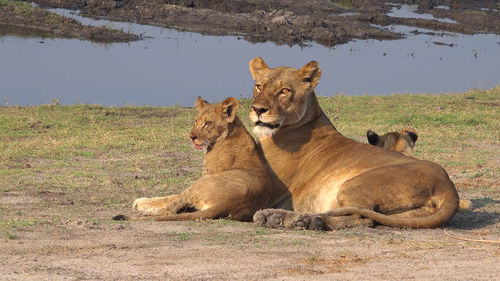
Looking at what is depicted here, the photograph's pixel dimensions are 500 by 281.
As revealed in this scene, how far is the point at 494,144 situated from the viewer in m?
12.6

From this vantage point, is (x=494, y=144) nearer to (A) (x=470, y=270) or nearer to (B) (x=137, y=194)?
(B) (x=137, y=194)

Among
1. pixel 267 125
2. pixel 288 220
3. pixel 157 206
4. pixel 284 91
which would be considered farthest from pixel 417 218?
pixel 157 206

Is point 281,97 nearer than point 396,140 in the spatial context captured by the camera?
Yes

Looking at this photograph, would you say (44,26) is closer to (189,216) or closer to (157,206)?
(157,206)

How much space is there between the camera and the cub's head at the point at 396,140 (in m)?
7.84

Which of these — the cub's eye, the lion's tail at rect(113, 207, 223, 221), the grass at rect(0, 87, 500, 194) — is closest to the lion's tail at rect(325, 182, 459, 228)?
the lion's tail at rect(113, 207, 223, 221)

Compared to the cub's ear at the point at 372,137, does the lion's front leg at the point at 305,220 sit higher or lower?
lower

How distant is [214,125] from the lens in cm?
680

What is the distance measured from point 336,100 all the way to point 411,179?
1068cm

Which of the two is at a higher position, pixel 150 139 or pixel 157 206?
pixel 157 206

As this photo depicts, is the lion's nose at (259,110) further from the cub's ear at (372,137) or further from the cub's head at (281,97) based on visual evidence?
the cub's ear at (372,137)

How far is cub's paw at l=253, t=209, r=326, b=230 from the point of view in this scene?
5766mm

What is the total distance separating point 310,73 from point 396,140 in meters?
1.47

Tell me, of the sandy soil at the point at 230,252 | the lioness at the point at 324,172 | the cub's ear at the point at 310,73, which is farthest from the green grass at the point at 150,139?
the sandy soil at the point at 230,252
